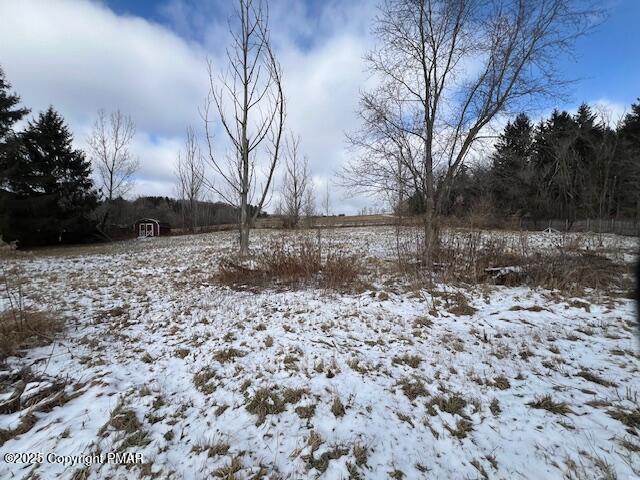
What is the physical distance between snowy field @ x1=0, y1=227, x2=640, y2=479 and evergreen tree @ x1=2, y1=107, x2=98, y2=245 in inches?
867

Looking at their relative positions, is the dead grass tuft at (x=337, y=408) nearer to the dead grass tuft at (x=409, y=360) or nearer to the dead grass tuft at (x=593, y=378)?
the dead grass tuft at (x=409, y=360)

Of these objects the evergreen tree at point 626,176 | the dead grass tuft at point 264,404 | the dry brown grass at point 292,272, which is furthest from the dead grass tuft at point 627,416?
the evergreen tree at point 626,176

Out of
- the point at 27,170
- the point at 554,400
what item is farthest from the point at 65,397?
the point at 27,170

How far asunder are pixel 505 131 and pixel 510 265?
5.39 metres

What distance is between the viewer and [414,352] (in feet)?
12.3

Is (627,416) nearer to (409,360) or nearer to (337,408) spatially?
(409,360)

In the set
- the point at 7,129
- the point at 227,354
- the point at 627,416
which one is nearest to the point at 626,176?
the point at 627,416

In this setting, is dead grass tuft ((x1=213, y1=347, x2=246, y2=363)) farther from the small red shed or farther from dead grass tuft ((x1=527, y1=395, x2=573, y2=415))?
the small red shed

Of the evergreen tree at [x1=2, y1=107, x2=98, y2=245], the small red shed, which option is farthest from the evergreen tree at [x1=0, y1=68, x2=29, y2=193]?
the small red shed

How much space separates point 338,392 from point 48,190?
29.6 m

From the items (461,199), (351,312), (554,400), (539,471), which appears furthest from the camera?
(461,199)

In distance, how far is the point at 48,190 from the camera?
2253 centimetres

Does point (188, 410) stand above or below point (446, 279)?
below

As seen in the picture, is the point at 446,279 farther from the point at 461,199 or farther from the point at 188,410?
the point at 188,410
